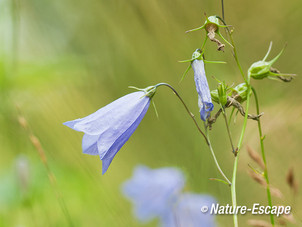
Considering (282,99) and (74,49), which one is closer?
(282,99)

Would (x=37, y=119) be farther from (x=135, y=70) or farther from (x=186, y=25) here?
(x=186, y=25)

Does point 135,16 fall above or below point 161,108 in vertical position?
above

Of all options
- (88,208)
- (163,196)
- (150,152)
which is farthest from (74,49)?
(163,196)

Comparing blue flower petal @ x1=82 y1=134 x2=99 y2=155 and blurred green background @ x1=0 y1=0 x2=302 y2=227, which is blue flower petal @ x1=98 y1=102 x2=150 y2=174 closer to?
blue flower petal @ x1=82 y1=134 x2=99 y2=155

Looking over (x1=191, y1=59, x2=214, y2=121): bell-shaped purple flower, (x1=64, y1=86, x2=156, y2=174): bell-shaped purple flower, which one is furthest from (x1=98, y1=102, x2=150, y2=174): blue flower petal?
(x1=191, y1=59, x2=214, y2=121): bell-shaped purple flower

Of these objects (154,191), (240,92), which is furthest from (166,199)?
(240,92)

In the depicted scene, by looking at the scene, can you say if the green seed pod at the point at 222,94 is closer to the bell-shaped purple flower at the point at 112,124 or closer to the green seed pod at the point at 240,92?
the green seed pod at the point at 240,92

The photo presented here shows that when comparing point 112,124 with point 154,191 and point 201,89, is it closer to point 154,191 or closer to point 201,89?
→ point 201,89
